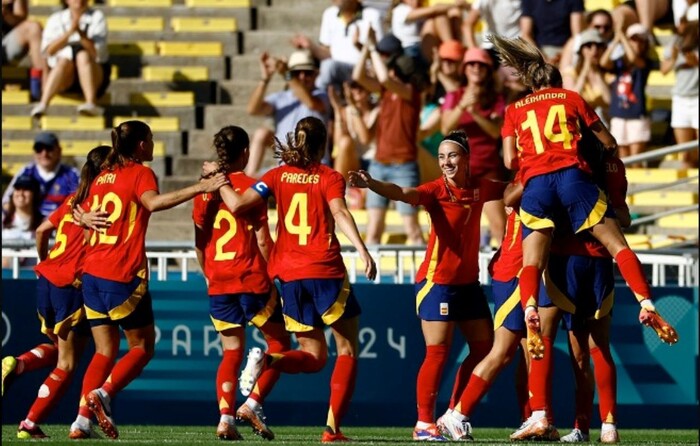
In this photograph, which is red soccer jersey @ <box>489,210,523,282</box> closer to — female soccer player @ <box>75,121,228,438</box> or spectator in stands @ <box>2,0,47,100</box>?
female soccer player @ <box>75,121,228,438</box>

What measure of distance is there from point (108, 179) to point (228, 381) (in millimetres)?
1445

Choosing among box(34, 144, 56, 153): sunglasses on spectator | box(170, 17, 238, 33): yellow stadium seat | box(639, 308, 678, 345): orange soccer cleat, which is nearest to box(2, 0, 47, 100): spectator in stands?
box(170, 17, 238, 33): yellow stadium seat

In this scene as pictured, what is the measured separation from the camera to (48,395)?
11508mm

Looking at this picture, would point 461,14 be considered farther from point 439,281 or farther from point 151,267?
point 439,281

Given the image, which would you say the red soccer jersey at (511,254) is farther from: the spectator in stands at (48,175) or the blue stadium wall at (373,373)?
the spectator in stands at (48,175)

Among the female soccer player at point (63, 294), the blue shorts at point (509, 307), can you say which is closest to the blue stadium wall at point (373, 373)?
the female soccer player at point (63, 294)

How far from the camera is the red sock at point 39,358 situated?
12.1m

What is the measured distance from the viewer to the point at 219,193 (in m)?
11.4

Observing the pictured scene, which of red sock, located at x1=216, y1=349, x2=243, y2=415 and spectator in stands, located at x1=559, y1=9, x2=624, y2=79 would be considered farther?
spectator in stands, located at x1=559, y1=9, x2=624, y2=79

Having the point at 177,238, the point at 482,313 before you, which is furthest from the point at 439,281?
the point at 177,238

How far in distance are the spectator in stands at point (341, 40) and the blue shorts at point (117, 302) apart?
7537 mm

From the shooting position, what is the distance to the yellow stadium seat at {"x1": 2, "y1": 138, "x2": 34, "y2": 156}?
61.8ft

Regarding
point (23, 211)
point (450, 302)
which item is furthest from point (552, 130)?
point (23, 211)

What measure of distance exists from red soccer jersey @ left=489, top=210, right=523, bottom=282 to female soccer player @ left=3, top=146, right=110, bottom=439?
258 cm
